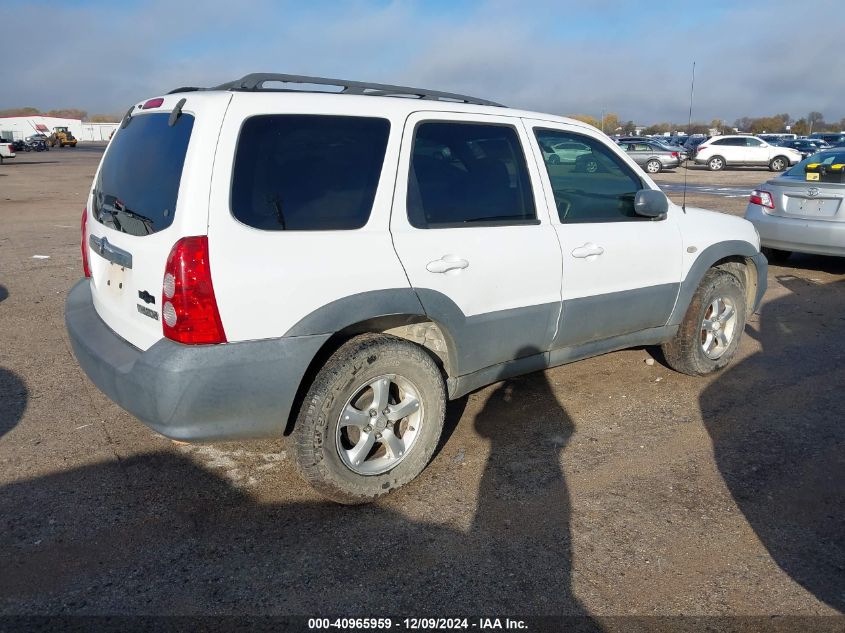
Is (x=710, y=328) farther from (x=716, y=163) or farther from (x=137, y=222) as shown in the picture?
Result: (x=716, y=163)

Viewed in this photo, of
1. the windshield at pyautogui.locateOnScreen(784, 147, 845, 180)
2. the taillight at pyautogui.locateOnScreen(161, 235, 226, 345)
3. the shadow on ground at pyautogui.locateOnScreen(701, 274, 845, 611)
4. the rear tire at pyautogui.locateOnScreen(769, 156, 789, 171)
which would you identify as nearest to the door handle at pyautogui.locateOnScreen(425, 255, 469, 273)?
the taillight at pyautogui.locateOnScreen(161, 235, 226, 345)

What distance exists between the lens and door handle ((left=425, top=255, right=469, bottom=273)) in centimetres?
336

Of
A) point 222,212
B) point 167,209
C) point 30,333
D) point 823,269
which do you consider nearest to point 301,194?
point 222,212

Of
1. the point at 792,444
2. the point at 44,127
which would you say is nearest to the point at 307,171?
the point at 792,444

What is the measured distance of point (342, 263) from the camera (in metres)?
3.07

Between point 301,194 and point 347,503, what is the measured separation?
1502 mm

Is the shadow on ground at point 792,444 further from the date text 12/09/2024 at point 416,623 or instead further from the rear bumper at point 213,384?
the rear bumper at point 213,384

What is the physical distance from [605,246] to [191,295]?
2465 millimetres

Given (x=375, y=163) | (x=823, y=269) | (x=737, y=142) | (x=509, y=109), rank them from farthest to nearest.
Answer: (x=737, y=142)
(x=823, y=269)
(x=509, y=109)
(x=375, y=163)

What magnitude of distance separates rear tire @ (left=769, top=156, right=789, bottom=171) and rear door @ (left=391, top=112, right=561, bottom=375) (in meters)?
31.6

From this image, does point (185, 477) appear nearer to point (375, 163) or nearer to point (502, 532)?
point (502, 532)

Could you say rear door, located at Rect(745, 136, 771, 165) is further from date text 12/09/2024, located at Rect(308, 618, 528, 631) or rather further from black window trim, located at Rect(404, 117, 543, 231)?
date text 12/09/2024, located at Rect(308, 618, 528, 631)

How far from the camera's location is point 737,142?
32.0 m

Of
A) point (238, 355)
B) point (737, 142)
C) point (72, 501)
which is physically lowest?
point (737, 142)
